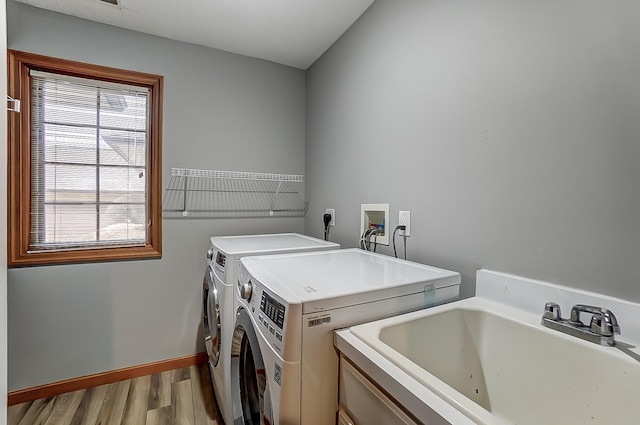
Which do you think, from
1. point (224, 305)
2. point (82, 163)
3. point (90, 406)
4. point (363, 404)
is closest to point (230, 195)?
point (82, 163)

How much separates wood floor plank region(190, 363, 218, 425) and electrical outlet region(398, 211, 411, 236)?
4.83 ft

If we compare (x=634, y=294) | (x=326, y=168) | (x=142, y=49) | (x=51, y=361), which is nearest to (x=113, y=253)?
(x=51, y=361)

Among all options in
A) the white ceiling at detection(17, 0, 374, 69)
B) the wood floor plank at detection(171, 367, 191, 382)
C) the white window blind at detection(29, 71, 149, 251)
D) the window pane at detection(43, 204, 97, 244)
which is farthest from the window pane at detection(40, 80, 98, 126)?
the wood floor plank at detection(171, 367, 191, 382)

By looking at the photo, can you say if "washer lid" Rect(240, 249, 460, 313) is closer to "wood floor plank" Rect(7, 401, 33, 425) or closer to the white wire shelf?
the white wire shelf

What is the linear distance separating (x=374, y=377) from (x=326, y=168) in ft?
5.50

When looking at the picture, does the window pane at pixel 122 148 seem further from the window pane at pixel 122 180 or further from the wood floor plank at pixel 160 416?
the wood floor plank at pixel 160 416

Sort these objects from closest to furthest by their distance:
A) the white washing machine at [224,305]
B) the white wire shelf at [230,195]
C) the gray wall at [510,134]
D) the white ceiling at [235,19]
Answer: the gray wall at [510,134] → the white washing machine at [224,305] → the white ceiling at [235,19] → the white wire shelf at [230,195]

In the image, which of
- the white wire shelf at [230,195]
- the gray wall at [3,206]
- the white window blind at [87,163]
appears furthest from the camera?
the white wire shelf at [230,195]

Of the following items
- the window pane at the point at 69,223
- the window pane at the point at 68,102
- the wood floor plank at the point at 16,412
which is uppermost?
the window pane at the point at 68,102

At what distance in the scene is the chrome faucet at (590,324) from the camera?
0.72 m

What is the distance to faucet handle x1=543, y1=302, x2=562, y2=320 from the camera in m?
0.82

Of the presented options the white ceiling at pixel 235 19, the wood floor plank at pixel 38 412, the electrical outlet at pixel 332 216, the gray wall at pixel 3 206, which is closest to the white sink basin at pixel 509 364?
the electrical outlet at pixel 332 216

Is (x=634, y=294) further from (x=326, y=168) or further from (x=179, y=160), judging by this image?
(x=179, y=160)

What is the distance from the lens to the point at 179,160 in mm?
2080
